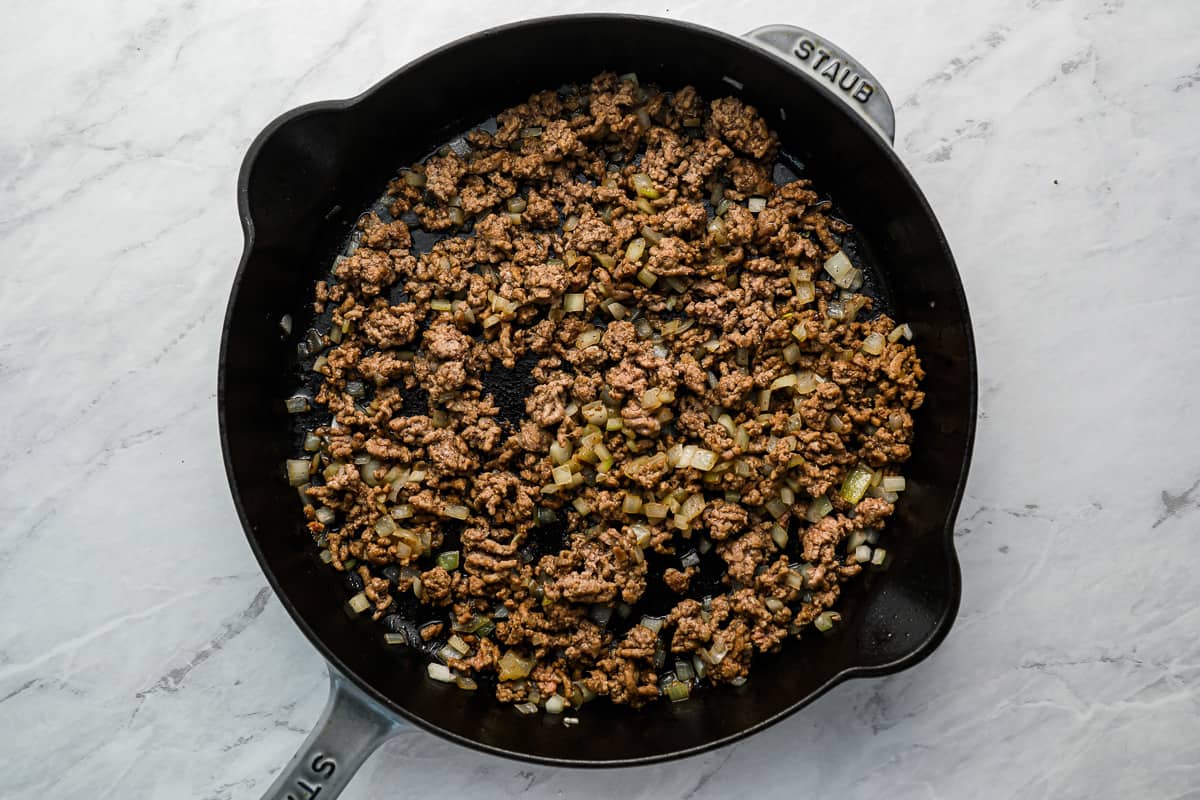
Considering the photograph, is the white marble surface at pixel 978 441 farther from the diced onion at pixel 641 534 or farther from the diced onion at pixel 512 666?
the diced onion at pixel 641 534

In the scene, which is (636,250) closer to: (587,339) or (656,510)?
(587,339)

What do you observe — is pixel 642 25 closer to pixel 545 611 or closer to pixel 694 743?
pixel 545 611

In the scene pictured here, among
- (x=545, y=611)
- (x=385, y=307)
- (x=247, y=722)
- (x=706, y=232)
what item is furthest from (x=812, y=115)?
(x=247, y=722)

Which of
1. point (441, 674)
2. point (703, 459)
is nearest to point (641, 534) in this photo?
point (703, 459)

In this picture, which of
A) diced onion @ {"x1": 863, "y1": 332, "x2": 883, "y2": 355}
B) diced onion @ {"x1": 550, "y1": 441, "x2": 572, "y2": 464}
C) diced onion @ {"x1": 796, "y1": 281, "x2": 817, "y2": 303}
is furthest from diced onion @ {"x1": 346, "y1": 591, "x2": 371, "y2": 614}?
diced onion @ {"x1": 863, "y1": 332, "x2": 883, "y2": 355}

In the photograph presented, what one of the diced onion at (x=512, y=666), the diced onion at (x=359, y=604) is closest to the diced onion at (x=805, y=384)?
the diced onion at (x=512, y=666)

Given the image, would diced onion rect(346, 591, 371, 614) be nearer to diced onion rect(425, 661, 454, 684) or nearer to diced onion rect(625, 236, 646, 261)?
diced onion rect(425, 661, 454, 684)
